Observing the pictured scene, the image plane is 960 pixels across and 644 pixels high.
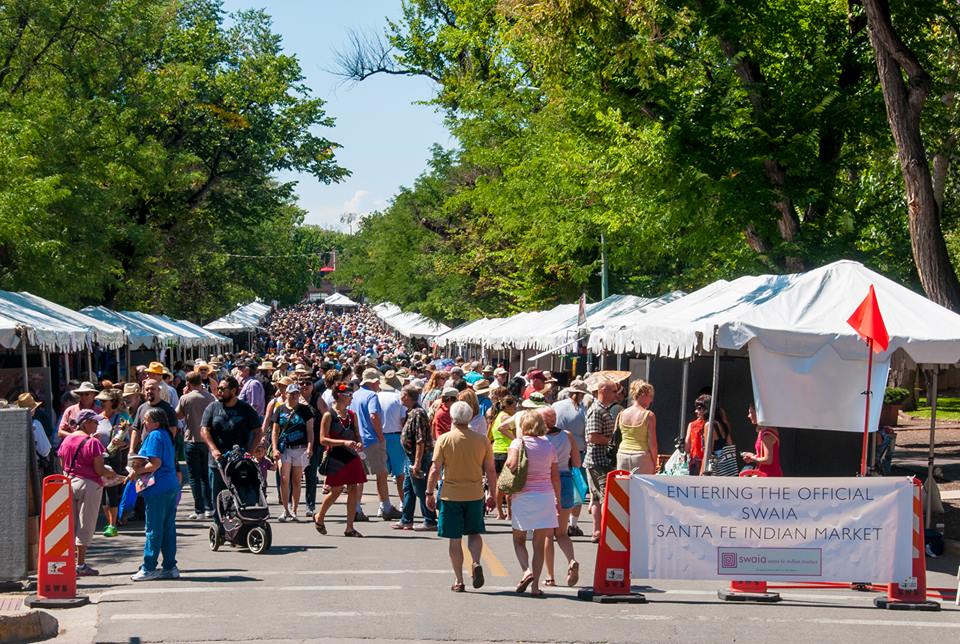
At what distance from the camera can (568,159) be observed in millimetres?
26328

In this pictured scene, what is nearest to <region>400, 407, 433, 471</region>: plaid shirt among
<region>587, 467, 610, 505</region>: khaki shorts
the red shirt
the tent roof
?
the red shirt

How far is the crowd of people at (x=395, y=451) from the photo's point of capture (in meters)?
10.3

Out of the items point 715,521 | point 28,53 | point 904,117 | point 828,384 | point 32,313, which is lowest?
point 715,521

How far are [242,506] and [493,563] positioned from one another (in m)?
2.62

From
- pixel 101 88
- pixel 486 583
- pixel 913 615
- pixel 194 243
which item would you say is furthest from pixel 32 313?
pixel 194 243

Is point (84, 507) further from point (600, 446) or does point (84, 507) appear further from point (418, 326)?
point (418, 326)

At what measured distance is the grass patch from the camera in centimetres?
3796

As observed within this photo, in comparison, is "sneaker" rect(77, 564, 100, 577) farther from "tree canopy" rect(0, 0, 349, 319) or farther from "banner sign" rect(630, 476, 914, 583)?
"tree canopy" rect(0, 0, 349, 319)

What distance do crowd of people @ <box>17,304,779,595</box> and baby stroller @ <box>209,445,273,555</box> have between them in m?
0.15

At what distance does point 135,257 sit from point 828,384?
98.6ft

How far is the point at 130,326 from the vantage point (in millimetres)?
29312

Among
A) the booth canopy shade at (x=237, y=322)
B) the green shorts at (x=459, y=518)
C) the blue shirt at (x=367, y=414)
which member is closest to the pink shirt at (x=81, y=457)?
the green shorts at (x=459, y=518)

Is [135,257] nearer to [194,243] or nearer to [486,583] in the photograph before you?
[194,243]

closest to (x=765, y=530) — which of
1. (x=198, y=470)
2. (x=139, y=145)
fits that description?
(x=198, y=470)
